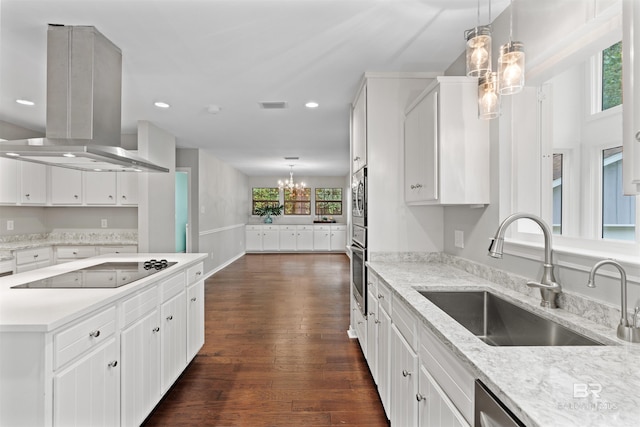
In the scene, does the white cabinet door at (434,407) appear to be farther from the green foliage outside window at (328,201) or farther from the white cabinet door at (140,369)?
the green foliage outside window at (328,201)

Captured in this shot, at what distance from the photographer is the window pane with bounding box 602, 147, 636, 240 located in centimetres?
136

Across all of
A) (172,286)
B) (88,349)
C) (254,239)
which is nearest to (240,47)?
(172,286)

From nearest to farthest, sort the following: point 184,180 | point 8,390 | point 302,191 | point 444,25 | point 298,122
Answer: point 8,390 < point 444,25 < point 298,122 < point 184,180 < point 302,191

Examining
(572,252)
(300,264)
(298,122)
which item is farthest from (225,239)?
(572,252)

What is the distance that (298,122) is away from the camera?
4.27 m

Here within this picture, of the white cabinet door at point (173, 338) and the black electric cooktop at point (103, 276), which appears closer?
the black electric cooktop at point (103, 276)

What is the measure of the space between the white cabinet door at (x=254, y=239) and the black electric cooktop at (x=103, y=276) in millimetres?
7433

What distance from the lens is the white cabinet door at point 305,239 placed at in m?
10.1

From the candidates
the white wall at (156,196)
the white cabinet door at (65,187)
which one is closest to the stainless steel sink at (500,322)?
the white wall at (156,196)

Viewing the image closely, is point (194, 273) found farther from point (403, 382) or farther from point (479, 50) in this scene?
point (479, 50)

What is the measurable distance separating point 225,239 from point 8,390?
6.54 metres

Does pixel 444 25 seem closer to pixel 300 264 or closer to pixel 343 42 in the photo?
pixel 343 42

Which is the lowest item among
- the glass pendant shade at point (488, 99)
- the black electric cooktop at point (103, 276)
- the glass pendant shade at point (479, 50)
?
the black electric cooktop at point (103, 276)

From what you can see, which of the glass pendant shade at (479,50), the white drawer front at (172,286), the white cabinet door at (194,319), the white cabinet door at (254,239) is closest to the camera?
the glass pendant shade at (479,50)
